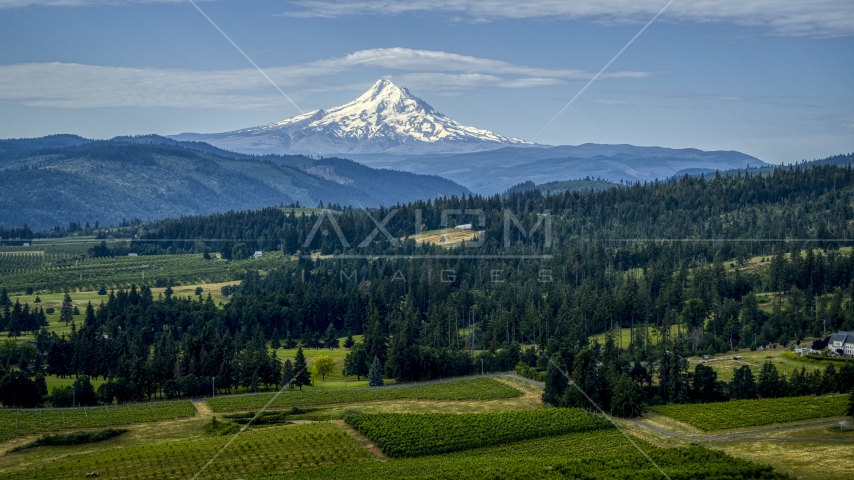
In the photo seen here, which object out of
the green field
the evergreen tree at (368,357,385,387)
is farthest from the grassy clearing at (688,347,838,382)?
the green field

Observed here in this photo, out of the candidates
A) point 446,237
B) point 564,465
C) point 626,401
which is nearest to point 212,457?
point 564,465

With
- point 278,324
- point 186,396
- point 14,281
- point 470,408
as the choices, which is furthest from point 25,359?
point 14,281

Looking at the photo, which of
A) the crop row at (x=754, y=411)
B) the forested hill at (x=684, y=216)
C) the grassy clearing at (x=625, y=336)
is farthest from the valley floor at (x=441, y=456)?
the forested hill at (x=684, y=216)

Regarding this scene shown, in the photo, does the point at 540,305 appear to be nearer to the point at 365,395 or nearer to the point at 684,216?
the point at 365,395

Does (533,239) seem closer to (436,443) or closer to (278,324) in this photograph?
(278,324)

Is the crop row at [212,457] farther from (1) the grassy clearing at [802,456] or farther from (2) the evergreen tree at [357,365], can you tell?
(2) the evergreen tree at [357,365]

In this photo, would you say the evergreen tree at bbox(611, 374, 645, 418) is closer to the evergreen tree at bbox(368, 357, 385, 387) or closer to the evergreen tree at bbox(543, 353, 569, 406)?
the evergreen tree at bbox(543, 353, 569, 406)
